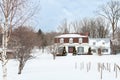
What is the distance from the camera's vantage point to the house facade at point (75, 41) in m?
70.0

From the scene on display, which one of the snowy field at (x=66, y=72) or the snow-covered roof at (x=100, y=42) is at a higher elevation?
the snow-covered roof at (x=100, y=42)

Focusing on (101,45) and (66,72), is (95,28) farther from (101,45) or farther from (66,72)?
(66,72)

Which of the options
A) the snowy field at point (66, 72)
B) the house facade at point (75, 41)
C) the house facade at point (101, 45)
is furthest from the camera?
the house facade at point (75, 41)

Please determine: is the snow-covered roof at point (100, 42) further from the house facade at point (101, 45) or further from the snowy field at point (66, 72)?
the snowy field at point (66, 72)

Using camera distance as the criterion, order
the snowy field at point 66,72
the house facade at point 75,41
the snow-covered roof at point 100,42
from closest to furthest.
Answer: the snowy field at point 66,72
the house facade at point 75,41
the snow-covered roof at point 100,42

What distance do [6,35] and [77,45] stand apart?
59.7 meters

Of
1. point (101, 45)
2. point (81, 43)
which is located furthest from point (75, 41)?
point (101, 45)

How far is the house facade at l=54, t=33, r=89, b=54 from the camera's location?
70000 millimetres

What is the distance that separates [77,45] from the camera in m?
70.4

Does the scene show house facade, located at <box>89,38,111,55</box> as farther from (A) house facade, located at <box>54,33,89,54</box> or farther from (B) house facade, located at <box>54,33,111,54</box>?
(A) house facade, located at <box>54,33,89,54</box>

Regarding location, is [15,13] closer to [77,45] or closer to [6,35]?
[6,35]

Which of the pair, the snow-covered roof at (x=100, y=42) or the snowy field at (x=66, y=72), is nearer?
the snowy field at (x=66, y=72)

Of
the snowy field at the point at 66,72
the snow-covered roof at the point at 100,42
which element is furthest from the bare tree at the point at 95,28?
the snowy field at the point at 66,72

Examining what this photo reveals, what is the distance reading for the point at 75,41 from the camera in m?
70.9
